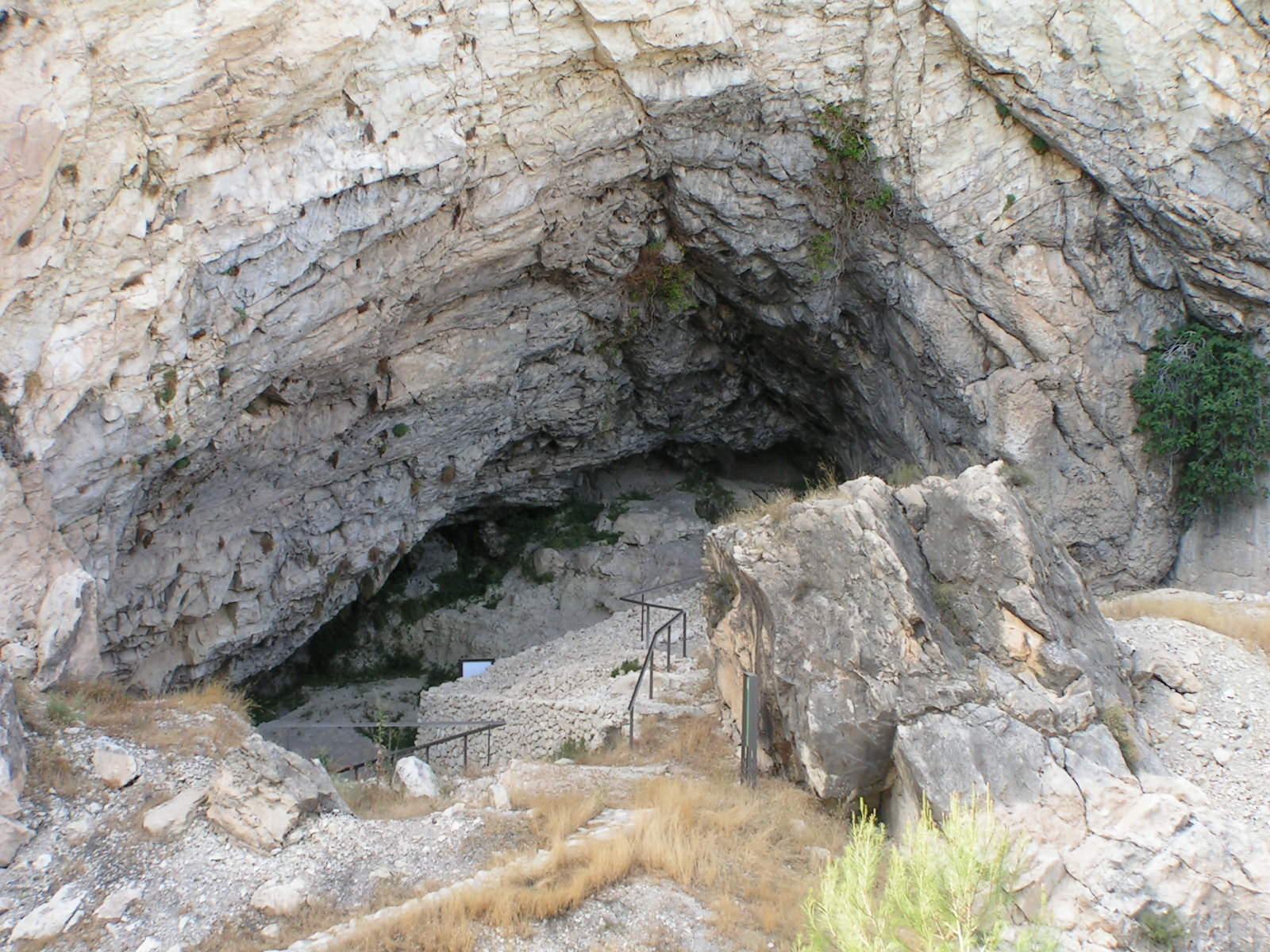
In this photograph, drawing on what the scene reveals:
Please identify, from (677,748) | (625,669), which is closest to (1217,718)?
(677,748)

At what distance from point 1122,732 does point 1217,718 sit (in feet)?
4.58

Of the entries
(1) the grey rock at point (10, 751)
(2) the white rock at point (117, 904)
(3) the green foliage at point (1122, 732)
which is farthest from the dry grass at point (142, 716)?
(3) the green foliage at point (1122, 732)

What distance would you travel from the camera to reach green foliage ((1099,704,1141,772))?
631 centimetres

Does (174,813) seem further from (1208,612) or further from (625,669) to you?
(1208,612)

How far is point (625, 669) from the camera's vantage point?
37.8 feet

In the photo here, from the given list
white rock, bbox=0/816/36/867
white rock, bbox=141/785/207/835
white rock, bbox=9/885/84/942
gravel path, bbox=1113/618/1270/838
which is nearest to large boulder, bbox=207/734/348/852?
white rock, bbox=141/785/207/835

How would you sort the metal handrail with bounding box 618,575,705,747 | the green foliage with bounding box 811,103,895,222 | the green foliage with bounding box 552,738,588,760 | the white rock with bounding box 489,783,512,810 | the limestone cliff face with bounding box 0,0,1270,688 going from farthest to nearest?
the green foliage with bounding box 811,103,895,222 < the green foliage with bounding box 552,738,588,760 < the metal handrail with bounding box 618,575,705,747 < the limestone cliff face with bounding box 0,0,1270,688 < the white rock with bounding box 489,783,512,810

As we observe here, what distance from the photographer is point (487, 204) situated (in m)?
10.1

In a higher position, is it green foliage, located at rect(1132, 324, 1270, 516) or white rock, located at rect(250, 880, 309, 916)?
green foliage, located at rect(1132, 324, 1270, 516)

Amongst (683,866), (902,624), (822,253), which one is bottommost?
(683,866)

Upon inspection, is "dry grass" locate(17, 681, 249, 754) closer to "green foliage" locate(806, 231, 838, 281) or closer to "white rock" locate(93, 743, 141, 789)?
"white rock" locate(93, 743, 141, 789)

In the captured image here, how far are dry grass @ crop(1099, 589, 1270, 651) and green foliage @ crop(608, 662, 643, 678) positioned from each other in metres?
5.68

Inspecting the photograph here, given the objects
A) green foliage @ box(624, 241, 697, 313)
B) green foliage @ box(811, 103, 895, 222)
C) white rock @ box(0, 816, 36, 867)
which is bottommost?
white rock @ box(0, 816, 36, 867)

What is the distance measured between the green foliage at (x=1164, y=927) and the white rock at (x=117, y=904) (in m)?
6.12
